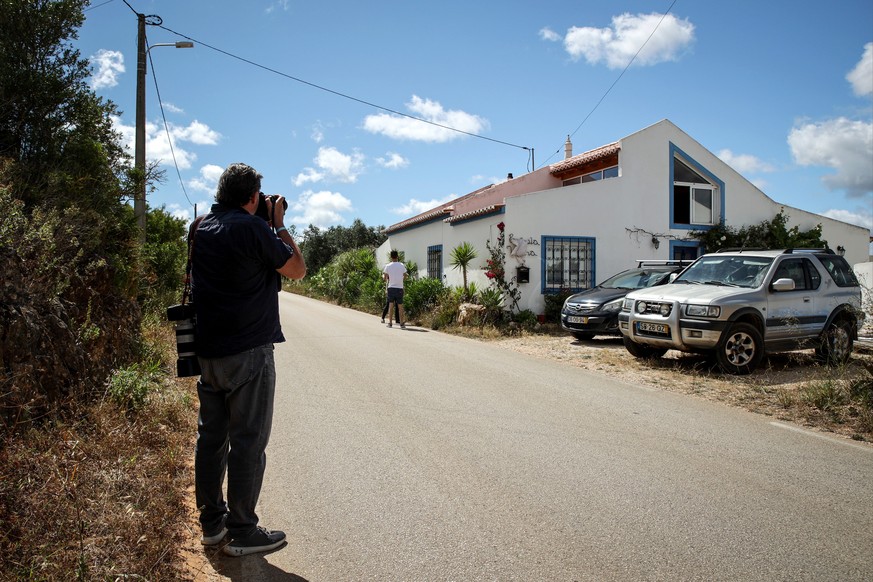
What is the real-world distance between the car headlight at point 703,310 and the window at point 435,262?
11.6 m

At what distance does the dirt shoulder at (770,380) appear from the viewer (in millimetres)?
6160

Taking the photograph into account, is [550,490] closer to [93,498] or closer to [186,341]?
[186,341]

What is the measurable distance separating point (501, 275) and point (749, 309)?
23.8 feet

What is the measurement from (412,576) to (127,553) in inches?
53.4

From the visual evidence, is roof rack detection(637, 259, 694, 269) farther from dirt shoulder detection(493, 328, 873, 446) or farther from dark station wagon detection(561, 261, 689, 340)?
dirt shoulder detection(493, 328, 873, 446)

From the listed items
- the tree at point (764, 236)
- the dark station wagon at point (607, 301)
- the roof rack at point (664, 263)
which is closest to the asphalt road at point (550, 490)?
the dark station wagon at point (607, 301)

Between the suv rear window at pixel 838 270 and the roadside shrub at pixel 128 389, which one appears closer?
the roadside shrub at pixel 128 389

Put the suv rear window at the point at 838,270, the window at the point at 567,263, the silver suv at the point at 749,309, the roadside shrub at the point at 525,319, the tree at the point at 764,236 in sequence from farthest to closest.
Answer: the tree at the point at 764,236, the window at the point at 567,263, the roadside shrub at the point at 525,319, the suv rear window at the point at 838,270, the silver suv at the point at 749,309

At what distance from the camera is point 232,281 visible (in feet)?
10.5

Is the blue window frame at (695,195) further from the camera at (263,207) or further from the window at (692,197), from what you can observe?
the camera at (263,207)

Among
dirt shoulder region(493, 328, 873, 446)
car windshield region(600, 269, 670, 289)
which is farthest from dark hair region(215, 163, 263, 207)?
car windshield region(600, 269, 670, 289)

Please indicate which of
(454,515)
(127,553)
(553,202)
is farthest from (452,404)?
(553,202)

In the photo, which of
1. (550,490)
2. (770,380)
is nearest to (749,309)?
(770,380)

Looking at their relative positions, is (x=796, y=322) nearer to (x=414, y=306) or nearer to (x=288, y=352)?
(x=288, y=352)
